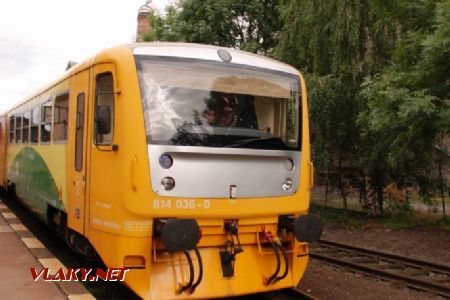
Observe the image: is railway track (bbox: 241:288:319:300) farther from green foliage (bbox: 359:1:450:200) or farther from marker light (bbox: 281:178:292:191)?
green foliage (bbox: 359:1:450:200)

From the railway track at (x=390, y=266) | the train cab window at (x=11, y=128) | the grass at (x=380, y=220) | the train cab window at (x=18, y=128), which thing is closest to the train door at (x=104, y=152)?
the railway track at (x=390, y=266)

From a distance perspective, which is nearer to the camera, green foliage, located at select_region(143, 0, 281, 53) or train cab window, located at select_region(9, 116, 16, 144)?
train cab window, located at select_region(9, 116, 16, 144)

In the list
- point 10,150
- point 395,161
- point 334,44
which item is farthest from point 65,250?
point 334,44

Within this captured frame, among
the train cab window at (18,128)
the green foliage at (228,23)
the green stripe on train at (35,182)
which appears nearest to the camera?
→ the green stripe on train at (35,182)

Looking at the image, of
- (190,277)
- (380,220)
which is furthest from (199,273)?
(380,220)

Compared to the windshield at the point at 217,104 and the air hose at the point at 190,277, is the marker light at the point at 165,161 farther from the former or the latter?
the air hose at the point at 190,277

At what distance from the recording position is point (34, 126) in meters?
10.0

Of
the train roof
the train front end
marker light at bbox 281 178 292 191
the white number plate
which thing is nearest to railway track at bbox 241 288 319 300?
the train front end

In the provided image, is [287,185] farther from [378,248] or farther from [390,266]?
[378,248]

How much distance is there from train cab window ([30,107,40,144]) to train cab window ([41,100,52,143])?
→ 0.54 meters

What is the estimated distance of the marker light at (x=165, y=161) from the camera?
5.38 metres

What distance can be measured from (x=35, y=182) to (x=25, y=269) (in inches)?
120

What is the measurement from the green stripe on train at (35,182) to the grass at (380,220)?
26.8 ft

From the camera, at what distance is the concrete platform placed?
5656mm
